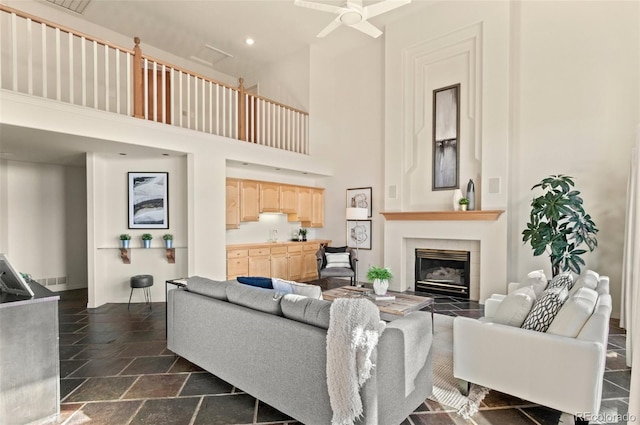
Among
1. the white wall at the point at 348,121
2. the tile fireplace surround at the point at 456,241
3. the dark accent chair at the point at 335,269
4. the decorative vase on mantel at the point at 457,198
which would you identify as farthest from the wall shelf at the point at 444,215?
the dark accent chair at the point at 335,269

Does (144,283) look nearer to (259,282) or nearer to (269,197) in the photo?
(269,197)

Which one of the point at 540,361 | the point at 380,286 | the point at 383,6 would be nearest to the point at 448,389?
the point at 540,361

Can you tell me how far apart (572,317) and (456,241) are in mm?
3634

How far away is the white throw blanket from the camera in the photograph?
174cm

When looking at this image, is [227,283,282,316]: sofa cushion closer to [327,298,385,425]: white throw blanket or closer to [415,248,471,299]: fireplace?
[327,298,385,425]: white throw blanket

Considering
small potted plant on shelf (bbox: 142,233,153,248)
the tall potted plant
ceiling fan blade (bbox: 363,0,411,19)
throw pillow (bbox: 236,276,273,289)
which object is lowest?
throw pillow (bbox: 236,276,273,289)

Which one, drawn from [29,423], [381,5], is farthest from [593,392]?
[381,5]

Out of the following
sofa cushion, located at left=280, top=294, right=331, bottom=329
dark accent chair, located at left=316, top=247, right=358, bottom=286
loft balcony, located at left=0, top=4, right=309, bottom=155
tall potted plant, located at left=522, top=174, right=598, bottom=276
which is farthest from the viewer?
dark accent chair, located at left=316, top=247, right=358, bottom=286

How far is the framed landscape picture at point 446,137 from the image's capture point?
5605 mm

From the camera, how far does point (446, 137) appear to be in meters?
5.71

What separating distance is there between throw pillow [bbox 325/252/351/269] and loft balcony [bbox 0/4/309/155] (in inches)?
102

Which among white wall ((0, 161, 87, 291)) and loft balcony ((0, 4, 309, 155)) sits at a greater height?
loft balcony ((0, 4, 309, 155))

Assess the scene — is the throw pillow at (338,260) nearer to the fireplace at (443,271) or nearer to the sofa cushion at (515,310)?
the fireplace at (443,271)

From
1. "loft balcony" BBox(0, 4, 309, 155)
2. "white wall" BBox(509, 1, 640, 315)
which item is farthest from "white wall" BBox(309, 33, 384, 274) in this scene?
Result: "white wall" BBox(509, 1, 640, 315)
